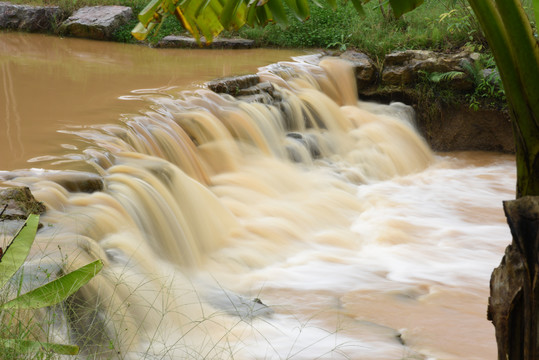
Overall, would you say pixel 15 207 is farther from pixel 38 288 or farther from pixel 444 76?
pixel 444 76

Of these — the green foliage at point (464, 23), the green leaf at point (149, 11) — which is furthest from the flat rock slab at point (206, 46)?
the green leaf at point (149, 11)

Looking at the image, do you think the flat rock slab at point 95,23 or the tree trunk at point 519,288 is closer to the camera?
the tree trunk at point 519,288

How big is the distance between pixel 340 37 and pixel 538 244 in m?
9.59

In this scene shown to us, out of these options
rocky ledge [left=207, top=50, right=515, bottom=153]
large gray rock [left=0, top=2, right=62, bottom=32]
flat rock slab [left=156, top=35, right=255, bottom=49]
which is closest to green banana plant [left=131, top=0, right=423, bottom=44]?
rocky ledge [left=207, top=50, right=515, bottom=153]

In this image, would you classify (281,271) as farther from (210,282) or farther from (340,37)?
(340,37)

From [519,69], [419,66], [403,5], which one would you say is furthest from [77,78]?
[519,69]

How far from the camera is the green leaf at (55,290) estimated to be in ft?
8.77

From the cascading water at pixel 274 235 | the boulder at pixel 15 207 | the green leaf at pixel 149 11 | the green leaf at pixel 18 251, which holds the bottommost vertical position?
the cascading water at pixel 274 235

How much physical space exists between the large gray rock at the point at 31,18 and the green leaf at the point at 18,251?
1178cm

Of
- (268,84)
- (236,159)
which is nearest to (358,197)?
(236,159)

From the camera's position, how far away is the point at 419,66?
9.84 metres

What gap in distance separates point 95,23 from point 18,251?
439 inches

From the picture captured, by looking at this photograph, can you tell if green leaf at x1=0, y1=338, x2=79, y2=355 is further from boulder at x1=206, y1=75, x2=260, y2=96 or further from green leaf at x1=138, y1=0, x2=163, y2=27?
boulder at x1=206, y1=75, x2=260, y2=96

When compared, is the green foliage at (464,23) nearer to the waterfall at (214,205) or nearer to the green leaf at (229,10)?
the waterfall at (214,205)
